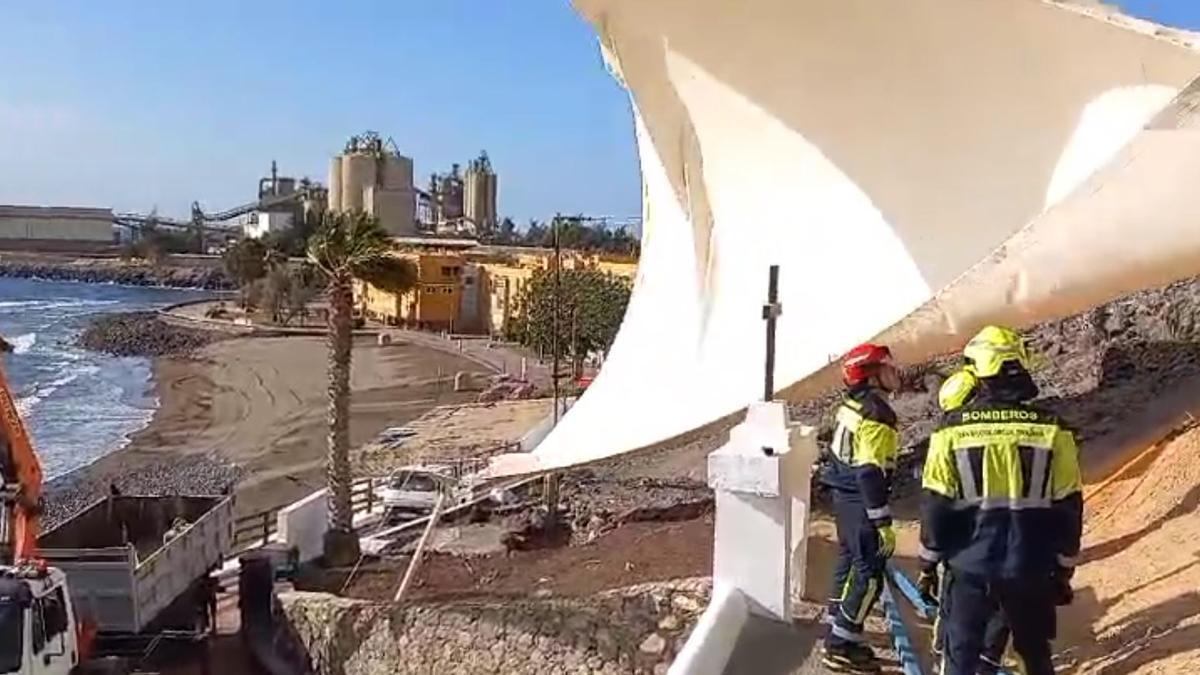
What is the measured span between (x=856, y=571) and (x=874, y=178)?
4.10m

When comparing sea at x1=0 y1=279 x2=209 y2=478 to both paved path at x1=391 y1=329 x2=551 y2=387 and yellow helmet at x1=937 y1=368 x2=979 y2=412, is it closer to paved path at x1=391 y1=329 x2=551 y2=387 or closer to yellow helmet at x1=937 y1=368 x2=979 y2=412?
paved path at x1=391 y1=329 x2=551 y2=387

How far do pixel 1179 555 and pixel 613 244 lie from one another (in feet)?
346

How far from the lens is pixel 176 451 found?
41.5 meters

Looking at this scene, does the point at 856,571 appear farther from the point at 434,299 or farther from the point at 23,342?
the point at 23,342

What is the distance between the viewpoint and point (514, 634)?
9.62 meters

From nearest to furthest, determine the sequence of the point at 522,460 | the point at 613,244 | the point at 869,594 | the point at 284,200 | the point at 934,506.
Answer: the point at 934,506 < the point at 869,594 < the point at 522,460 < the point at 613,244 < the point at 284,200

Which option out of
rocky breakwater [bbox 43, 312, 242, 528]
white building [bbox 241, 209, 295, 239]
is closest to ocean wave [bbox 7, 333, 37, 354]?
rocky breakwater [bbox 43, 312, 242, 528]

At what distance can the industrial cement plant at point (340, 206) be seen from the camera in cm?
13475

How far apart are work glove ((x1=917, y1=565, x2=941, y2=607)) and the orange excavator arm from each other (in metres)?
7.33

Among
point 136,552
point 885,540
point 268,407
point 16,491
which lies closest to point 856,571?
point 885,540

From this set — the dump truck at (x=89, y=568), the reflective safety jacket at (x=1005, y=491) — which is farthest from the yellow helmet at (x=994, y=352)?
the dump truck at (x=89, y=568)

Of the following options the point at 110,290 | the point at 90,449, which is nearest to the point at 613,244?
the point at 110,290

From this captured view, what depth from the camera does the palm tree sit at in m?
17.0

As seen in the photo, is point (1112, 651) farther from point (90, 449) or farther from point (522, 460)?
point (90, 449)
